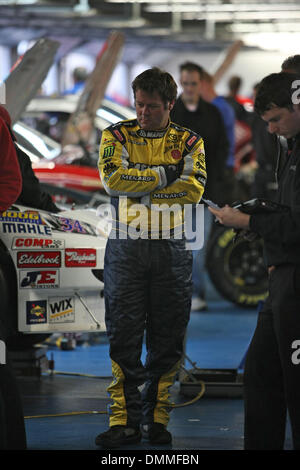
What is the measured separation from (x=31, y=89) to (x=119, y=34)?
3828 millimetres

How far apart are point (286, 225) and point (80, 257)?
7.50ft

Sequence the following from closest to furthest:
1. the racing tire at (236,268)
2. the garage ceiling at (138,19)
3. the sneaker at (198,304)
Result: the racing tire at (236,268) < the sneaker at (198,304) < the garage ceiling at (138,19)

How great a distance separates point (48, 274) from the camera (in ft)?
17.3

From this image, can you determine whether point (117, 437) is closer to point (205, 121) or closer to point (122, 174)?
Answer: point (122, 174)

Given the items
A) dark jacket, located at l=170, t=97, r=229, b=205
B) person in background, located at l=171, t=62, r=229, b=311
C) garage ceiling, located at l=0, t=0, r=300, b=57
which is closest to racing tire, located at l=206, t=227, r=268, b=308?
person in background, located at l=171, t=62, r=229, b=311

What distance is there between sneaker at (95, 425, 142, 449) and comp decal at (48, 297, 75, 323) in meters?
1.00

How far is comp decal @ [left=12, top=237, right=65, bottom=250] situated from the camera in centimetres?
520

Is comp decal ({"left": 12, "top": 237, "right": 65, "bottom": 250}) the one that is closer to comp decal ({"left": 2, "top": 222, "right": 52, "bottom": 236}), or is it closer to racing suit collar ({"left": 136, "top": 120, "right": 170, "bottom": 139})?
comp decal ({"left": 2, "top": 222, "right": 52, "bottom": 236})

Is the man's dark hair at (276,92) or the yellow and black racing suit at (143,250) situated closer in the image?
the man's dark hair at (276,92)

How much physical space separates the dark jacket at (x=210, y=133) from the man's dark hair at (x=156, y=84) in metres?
2.82

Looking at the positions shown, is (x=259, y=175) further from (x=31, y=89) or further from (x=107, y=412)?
(x=107, y=412)

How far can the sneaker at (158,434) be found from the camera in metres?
4.50

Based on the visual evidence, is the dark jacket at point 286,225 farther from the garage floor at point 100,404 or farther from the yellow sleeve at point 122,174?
the garage floor at point 100,404

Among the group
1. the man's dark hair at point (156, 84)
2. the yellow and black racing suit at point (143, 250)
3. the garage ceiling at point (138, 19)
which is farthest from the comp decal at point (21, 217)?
the garage ceiling at point (138, 19)
